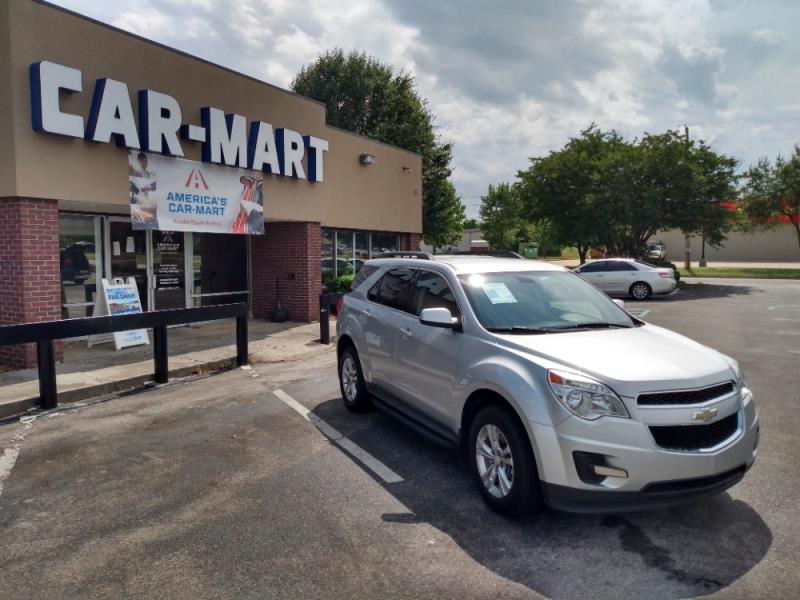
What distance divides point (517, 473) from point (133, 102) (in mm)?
9133

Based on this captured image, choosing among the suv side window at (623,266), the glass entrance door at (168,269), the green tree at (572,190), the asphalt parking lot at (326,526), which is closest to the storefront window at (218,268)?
the glass entrance door at (168,269)

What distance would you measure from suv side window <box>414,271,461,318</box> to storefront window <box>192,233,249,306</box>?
916cm

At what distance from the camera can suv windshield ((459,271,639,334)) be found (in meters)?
4.80

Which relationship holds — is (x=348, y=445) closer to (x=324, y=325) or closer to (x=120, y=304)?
(x=324, y=325)

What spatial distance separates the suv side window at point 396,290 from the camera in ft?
19.5

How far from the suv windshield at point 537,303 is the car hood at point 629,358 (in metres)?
0.21

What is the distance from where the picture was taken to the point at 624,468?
3623 millimetres

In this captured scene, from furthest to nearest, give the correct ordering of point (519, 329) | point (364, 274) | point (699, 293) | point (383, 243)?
point (699, 293) < point (383, 243) < point (364, 274) < point (519, 329)

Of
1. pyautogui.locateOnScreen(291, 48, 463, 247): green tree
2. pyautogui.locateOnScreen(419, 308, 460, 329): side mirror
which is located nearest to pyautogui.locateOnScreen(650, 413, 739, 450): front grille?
pyautogui.locateOnScreen(419, 308, 460, 329): side mirror

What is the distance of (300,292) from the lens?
1461cm

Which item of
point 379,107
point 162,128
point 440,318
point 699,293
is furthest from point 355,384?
point 379,107

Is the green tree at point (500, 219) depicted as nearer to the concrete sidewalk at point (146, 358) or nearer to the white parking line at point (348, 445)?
the concrete sidewalk at point (146, 358)

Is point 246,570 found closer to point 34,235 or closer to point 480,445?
point 480,445

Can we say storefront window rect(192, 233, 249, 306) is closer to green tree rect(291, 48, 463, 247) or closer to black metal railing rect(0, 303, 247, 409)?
black metal railing rect(0, 303, 247, 409)
